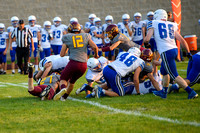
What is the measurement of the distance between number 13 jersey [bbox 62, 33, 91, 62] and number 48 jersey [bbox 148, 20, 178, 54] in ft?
4.13

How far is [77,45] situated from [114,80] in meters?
1.04

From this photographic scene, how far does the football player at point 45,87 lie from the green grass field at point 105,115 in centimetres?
20

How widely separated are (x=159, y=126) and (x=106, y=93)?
8.92 feet

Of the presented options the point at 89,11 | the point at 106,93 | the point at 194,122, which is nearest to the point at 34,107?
the point at 106,93

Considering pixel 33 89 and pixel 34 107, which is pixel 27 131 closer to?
pixel 34 107

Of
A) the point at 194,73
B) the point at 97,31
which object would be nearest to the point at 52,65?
the point at 194,73

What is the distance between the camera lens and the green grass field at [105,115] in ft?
13.7

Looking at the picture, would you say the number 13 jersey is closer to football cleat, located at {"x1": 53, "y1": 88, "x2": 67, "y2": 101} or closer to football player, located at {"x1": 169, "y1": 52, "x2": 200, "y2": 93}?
football cleat, located at {"x1": 53, "y1": 88, "x2": 67, "y2": 101}

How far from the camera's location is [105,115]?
490 centimetres

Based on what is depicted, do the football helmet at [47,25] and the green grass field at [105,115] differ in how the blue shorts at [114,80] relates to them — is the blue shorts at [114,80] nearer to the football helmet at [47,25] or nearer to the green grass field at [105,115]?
the green grass field at [105,115]

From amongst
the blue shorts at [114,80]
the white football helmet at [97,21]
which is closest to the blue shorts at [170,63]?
the blue shorts at [114,80]

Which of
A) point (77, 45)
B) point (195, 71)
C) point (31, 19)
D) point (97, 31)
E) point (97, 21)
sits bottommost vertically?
point (195, 71)

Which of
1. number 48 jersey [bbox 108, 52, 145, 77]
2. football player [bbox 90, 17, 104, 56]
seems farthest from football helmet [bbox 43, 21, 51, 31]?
number 48 jersey [bbox 108, 52, 145, 77]

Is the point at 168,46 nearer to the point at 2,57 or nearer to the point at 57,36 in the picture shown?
the point at 57,36
